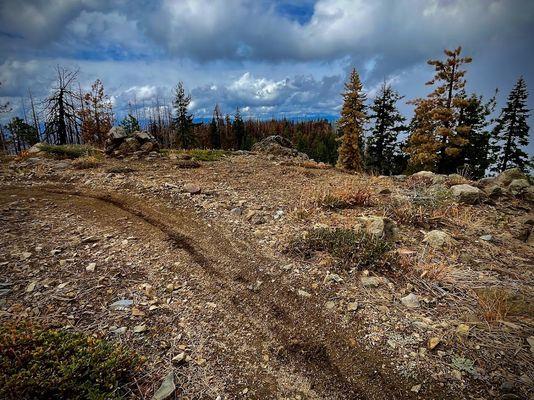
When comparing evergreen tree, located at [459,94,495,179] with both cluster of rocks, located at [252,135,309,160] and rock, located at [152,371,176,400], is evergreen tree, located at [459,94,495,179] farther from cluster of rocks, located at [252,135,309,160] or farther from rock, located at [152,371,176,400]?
rock, located at [152,371,176,400]

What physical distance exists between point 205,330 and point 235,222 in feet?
10.8

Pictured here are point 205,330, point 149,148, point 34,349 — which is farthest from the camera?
point 149,148

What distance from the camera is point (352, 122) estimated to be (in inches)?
1299

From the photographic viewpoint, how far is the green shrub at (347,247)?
495 centimetres

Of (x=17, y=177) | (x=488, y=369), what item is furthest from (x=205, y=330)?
(x=17, y=177)

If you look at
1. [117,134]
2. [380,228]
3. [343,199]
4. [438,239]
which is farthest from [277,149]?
[438,239]

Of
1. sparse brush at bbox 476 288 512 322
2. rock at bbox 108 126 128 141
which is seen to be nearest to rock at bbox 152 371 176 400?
sparse brush at bbox 476 288 512 322

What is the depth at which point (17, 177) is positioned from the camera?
10.6 metres

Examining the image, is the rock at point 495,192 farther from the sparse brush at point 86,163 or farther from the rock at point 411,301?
the sparse brush at point 86,163

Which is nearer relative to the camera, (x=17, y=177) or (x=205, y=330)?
(x=205, y=330)

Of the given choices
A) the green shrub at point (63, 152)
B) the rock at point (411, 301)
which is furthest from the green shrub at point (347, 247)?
the green shrub at point (63, 152)

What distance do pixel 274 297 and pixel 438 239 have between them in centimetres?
366

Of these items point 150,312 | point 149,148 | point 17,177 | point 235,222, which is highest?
point 149,148

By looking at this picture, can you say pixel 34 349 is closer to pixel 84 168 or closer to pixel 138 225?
pixel 138 225
